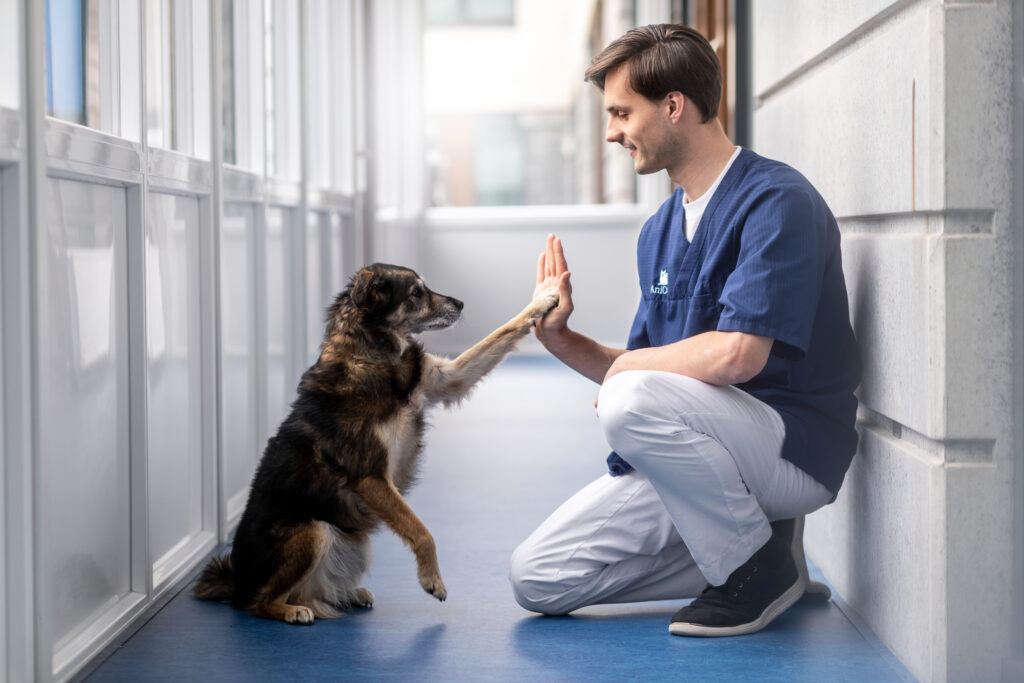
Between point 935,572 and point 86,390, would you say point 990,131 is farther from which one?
point 86,390

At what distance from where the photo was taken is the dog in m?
2.38

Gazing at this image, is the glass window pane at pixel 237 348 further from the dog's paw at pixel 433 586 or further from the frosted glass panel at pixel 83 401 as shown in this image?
the dog's paw at pixel 433 586

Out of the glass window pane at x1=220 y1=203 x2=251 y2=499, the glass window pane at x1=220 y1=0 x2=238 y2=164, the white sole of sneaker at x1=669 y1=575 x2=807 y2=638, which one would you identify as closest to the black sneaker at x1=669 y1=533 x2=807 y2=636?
the white sole of sneaker at x1=669 y1=575 x2=807 y2=638

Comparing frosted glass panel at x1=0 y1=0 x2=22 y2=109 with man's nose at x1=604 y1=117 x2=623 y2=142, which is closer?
frosted glass panel at x1=0 y1=0 x2=22 y2=109

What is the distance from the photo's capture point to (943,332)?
1.88 meters

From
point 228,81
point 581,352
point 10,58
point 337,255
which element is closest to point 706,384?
point 581,352

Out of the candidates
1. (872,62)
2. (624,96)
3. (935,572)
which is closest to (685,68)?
(624,96)

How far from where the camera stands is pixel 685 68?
2.31 metres

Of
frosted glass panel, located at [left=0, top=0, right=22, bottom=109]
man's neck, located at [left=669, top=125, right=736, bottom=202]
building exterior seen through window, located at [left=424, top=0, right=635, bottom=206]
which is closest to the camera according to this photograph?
frosted glass panel, located at [left=0, top=0, right=22, bottom=109]

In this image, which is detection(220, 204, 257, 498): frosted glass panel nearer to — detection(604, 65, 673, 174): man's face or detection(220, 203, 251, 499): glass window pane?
detection(220, 203, 251, 499): glass window pane

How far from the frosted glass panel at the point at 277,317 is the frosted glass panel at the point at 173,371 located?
741 millimetres

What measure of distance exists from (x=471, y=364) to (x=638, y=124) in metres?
0.70

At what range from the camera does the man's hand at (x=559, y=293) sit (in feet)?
8.27

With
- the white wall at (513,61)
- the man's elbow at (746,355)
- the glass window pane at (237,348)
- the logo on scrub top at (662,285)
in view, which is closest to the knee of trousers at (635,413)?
the man's elbow at (746,355)
